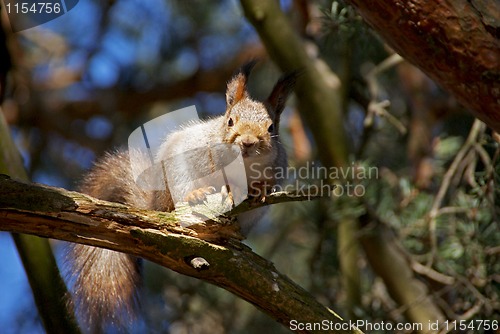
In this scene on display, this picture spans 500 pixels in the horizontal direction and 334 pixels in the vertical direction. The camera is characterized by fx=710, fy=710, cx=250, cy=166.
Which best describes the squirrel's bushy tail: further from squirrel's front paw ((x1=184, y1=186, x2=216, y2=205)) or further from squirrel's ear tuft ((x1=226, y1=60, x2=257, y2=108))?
squirrel's ear tuft ((x1=226, y1=60, x2=257, y2=108))

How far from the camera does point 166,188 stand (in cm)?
167

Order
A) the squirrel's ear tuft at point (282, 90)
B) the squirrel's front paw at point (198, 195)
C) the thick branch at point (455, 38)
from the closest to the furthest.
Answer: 1. the thick branch at point (455, 38)
2. the squirrel's front paw at point (198, 195)
3. the squirrel's ear tuft at point (282, 90)

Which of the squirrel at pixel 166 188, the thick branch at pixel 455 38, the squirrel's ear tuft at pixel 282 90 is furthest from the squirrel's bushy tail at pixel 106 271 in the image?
the thick branch at pixel 455 38

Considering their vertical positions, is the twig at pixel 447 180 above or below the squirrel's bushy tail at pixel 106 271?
below

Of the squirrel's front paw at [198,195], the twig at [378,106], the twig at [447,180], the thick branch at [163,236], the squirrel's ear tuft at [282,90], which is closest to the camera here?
the thick branch at [163,236]

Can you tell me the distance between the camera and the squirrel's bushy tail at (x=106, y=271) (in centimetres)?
166

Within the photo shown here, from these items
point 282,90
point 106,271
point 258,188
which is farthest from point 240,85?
point 106,271

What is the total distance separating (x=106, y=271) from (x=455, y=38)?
0.96 metres

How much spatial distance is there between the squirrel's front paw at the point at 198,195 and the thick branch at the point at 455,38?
51 cm

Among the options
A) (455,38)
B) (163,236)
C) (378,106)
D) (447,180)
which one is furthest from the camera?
(378,106)

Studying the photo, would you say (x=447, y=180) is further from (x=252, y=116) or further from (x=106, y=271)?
(x=106, y=271)

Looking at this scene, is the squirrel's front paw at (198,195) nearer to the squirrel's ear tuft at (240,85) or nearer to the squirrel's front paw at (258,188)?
the squirrel's front paw at (258,188)

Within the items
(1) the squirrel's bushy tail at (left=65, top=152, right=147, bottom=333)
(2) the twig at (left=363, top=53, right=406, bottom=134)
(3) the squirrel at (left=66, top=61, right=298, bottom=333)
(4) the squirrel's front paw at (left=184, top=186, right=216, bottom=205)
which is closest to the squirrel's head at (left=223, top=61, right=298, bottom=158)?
(3) the squirrel at (left=66, top=61, right=298, bottom=333)

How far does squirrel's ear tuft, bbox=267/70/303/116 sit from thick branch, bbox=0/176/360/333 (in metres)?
0.50
